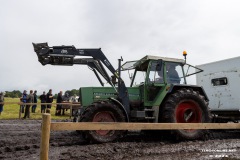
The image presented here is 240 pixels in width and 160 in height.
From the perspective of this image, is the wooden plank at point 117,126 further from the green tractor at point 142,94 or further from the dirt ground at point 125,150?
the green tractor at point 142,94

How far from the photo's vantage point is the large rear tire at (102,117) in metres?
6.26

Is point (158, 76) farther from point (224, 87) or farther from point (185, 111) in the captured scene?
point (224, 87)

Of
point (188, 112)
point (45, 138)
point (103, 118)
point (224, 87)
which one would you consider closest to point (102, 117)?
point (103, 118)

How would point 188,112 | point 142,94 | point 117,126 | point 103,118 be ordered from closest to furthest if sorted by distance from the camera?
point 117,126 < point 103,118 < point 188,112 < point 142,94

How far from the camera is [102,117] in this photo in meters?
6.53

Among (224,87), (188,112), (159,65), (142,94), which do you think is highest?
(159,65)

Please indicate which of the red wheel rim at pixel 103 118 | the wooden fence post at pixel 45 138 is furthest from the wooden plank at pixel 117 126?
the red wheel rim at pixel 103 118

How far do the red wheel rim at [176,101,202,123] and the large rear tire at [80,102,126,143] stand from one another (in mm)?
1705

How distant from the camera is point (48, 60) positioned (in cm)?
685

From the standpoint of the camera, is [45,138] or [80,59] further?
[80,59]

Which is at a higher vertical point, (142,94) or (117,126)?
(142,94)

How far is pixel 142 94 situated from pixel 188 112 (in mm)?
1431

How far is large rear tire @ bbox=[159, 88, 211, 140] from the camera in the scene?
686cm

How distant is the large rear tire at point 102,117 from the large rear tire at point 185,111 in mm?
1276
